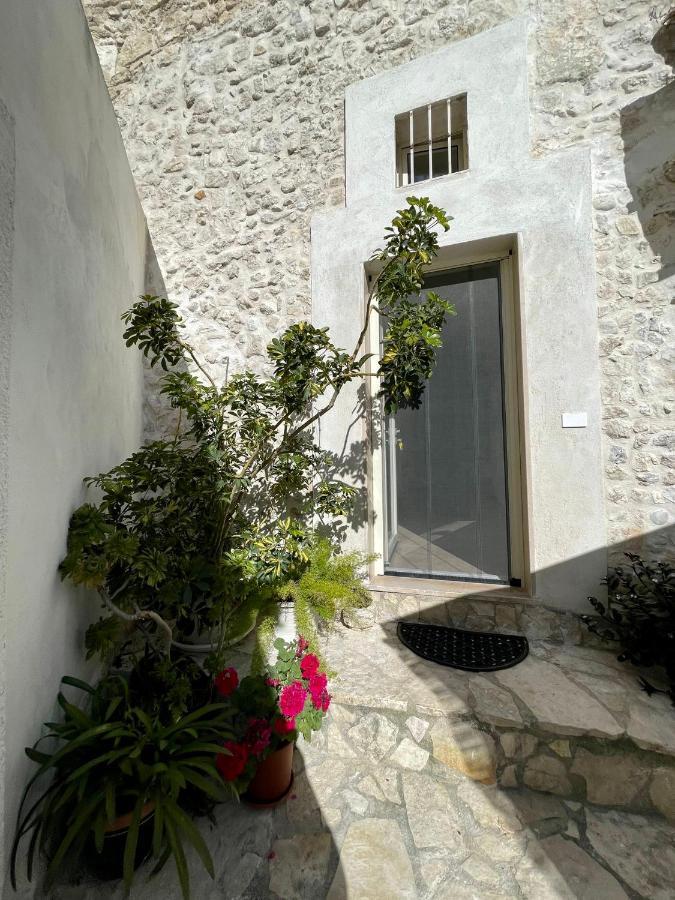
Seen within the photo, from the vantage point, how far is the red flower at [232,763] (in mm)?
1670

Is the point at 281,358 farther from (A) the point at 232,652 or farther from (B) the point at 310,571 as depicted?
(A) the point at 232,652

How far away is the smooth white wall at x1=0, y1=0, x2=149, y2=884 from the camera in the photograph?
146 cm

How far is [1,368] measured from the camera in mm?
1373

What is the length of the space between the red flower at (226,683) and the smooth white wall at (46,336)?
70 cm

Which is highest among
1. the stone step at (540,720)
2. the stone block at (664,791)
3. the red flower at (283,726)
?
the red flower at (283,726)

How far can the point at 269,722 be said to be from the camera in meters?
1.84

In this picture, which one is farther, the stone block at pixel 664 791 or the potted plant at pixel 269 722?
the stone block at pixel 664 791

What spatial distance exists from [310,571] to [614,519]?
220 centimetres

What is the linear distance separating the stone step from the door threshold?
1.49ft

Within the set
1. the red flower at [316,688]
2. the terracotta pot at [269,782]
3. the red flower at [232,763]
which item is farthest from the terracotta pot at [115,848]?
the red flower at [316,688]

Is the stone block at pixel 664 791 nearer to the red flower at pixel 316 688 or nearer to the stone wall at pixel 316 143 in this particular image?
the stone wall at pixel 316 143

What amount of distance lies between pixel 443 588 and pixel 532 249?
2.68m

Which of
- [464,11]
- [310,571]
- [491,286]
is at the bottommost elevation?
[310,571]

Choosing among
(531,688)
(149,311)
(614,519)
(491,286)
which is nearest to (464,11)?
(491,286)
